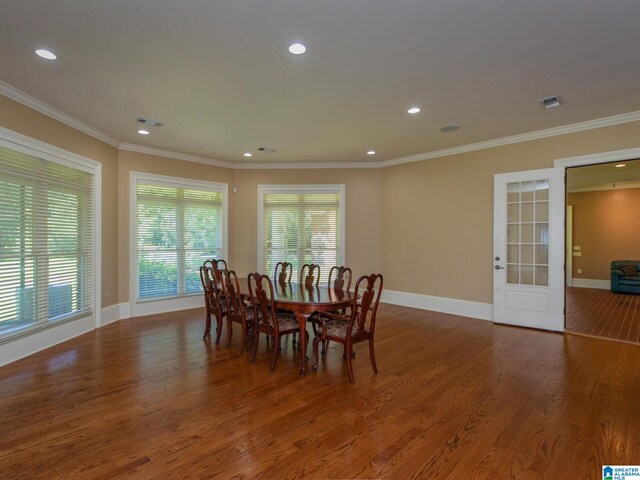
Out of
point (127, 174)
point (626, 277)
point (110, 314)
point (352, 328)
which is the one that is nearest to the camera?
point (352, 328)

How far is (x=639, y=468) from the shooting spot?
192 centimetres

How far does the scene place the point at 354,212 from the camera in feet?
22.6

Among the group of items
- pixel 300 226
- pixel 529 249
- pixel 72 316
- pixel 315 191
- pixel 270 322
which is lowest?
pixel 72 316

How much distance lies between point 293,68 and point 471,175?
383 centimetres

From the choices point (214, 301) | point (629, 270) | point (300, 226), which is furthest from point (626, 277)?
point (214, 301)

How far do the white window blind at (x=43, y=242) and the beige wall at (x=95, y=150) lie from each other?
0.86 feet

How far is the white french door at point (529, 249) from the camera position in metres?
4.73

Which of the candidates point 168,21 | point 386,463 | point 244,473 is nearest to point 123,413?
point 244,473

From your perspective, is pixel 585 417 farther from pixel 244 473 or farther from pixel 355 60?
pixel 355 60

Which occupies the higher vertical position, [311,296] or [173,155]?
[173,155]

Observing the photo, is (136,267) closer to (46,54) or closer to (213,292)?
(213,292)

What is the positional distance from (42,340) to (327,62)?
14.8ft

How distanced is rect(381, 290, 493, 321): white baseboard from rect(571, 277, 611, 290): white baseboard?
580cm

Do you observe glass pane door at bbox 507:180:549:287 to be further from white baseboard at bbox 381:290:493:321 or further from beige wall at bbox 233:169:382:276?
beige wall at bbox 233:169:382:276
